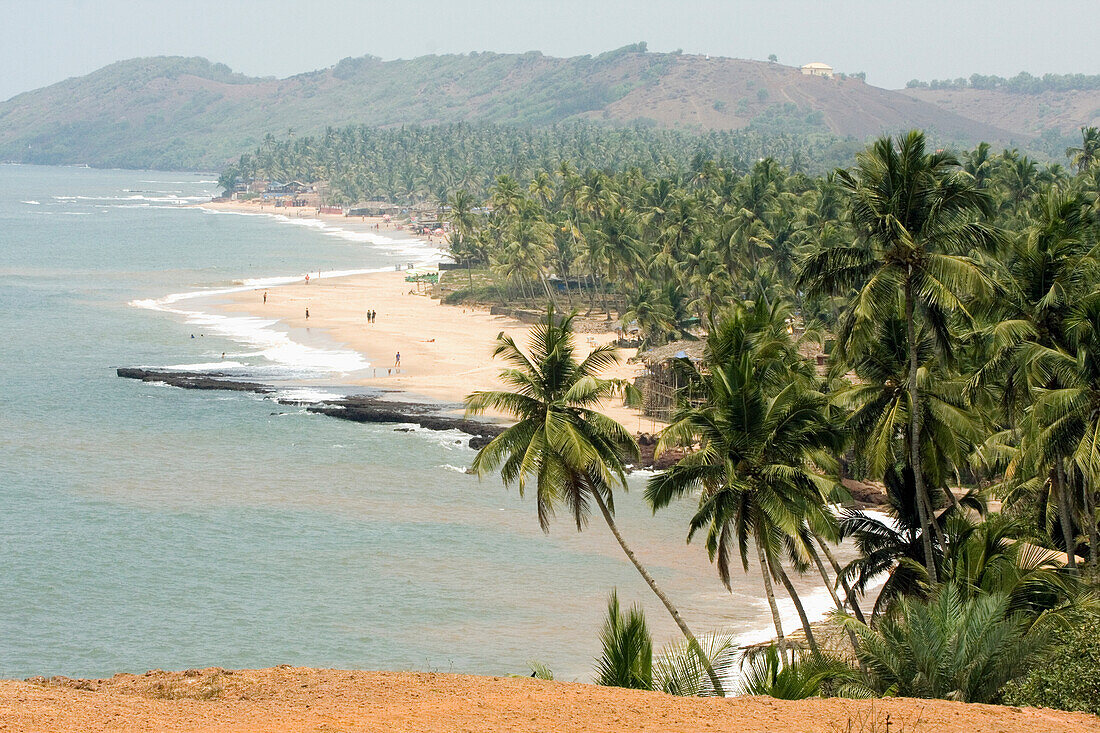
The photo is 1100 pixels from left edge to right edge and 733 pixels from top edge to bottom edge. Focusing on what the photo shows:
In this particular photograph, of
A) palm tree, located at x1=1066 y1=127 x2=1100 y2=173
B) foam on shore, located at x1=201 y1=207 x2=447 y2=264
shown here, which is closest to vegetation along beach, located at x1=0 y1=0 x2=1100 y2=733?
palm tree, located at x1=1066 y1=127 x2=1100 y2=173

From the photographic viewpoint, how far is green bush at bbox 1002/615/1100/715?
16453 mm

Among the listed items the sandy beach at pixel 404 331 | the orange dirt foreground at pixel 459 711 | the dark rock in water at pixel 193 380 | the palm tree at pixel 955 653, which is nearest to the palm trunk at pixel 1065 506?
the palm tree at pixel 955 653

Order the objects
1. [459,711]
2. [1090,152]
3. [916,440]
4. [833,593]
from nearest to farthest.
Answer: [459,711] → [916,440] → [833,593] → [1090,152]

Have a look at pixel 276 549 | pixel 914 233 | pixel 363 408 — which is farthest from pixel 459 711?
pixel 363 408

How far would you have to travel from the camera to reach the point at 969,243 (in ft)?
76.3

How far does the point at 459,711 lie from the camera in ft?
52.5

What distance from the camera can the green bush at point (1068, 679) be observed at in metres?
16.5

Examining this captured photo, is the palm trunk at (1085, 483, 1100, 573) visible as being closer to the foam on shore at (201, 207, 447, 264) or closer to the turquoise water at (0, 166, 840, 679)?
the turquoise water at (0, 166, 840, 679)

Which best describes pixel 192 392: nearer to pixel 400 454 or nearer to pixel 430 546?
pixel 400 454

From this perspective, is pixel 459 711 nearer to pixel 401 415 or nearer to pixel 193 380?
pixel 401 415

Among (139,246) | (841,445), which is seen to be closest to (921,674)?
(841,445)

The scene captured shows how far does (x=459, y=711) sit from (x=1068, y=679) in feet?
27.6

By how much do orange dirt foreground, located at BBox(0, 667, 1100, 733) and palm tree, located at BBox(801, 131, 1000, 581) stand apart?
8.02m

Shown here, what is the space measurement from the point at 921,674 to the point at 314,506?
30663 mm
